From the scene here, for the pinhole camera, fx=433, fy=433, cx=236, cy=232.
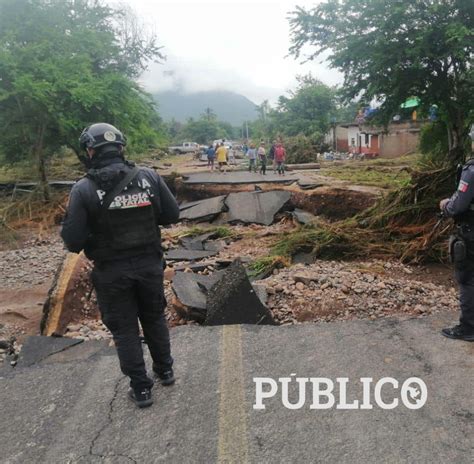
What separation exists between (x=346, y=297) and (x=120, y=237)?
Answer: 2841mm

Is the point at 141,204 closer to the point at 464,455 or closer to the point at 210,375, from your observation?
the point at 210,375

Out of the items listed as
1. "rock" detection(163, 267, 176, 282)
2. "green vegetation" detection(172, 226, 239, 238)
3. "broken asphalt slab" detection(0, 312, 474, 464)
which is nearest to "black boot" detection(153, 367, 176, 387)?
"broken asphalt slab" detection(0, 312, 474, 464)

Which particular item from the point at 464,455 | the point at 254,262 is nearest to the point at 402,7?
the point at 254,262

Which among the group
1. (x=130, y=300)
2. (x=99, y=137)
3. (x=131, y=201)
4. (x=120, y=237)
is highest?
(x=99, y=137)

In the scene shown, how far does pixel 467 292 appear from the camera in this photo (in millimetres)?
3568

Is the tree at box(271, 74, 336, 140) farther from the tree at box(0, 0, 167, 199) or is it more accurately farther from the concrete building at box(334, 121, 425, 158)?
the tree at box(0, 0, 167, 199)

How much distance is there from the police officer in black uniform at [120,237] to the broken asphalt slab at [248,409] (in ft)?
1.06

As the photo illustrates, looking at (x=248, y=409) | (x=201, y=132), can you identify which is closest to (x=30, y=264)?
(x=248, y=409)

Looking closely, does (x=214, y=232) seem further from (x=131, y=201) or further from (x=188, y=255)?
(x=131, y=201)

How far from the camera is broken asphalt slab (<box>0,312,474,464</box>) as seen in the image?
2.43 m

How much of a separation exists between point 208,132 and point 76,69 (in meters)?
76.1

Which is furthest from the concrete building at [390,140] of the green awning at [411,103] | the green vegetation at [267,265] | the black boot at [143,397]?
the black boot at [143,397]

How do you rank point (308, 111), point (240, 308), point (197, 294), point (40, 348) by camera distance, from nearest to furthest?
point (40, 348) → point (240, 308) → point (197, 294) → point (308, 111)

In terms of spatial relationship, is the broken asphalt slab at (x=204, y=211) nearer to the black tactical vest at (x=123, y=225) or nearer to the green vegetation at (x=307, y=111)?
the black tactical vest at (x=123, y=225)
